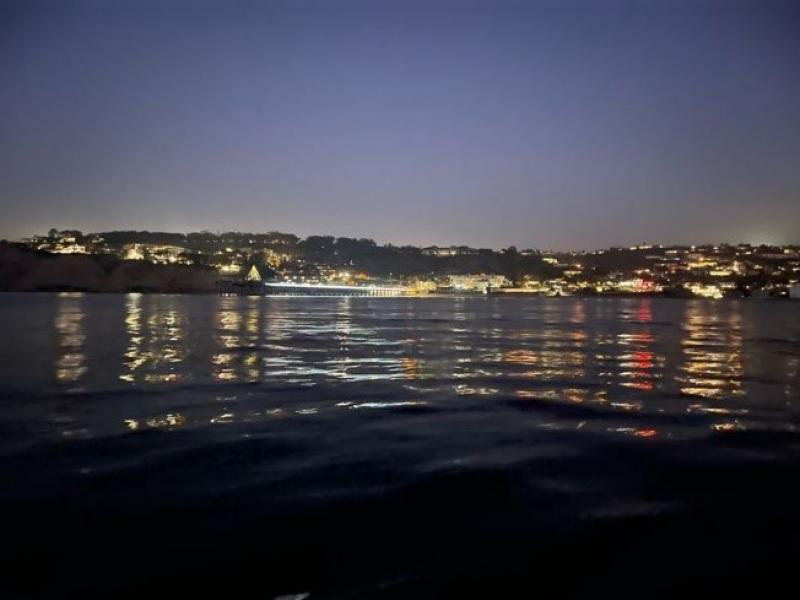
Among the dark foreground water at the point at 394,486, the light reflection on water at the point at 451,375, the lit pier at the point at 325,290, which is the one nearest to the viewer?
the dark foreground water at the point at 394,486

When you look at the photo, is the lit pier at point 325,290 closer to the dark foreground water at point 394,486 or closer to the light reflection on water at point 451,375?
the light reflection on water at point 451,375

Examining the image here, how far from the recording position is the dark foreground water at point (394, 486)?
15.1 ft

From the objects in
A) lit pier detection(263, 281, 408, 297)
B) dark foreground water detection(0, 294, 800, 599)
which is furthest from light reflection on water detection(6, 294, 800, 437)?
lit pier detection(263, 281, 408, 297)

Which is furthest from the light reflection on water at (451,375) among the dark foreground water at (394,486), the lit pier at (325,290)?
the lit pier at (325,290)

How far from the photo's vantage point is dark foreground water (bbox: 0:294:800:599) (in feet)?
15.1

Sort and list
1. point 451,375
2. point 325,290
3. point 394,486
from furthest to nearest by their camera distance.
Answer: point 325,290 → point 451,375 → point 394,486

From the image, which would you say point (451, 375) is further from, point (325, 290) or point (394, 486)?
point (325, 290)

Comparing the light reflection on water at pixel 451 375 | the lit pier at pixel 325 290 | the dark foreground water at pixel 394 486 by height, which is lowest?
the lit pier at pixel 325 290

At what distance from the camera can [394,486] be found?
654 cm

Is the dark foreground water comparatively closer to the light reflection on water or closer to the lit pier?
the light reflection on water

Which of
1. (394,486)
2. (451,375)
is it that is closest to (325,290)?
(451,375)

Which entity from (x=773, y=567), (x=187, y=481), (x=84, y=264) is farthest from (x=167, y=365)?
(x=84, y=264)

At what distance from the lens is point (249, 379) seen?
47.8 ft

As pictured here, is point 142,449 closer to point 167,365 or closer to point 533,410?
point 533,410
